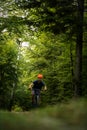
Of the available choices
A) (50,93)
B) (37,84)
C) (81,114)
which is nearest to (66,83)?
(50,93)

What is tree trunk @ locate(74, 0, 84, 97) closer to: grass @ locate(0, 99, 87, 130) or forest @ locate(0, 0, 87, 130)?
forest @ locate(0, 0, 87, 130)

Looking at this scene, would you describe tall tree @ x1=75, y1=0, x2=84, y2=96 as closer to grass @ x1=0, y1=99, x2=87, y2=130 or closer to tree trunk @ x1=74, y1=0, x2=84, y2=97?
tree trunk @ x1=74, y1=0, x2=84, y2=97

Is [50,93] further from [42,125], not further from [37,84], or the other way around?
[42,125]

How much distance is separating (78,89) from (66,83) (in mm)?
9767

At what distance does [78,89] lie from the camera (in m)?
20.3

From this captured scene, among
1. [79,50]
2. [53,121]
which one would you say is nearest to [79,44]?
[79,50]

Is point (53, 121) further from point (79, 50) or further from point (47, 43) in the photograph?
point (47, 43)

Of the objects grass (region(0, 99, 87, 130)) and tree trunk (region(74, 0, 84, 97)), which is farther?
tree trunk (region(74, 0, 84, 97))

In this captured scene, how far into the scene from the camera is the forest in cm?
1988

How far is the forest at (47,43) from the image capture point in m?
19.9

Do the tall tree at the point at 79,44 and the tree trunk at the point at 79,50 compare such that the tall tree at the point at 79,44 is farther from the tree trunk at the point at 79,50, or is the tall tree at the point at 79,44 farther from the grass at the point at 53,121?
the grass at the point at 53,121

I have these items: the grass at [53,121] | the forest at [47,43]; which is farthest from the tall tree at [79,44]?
the grass at [53,121]

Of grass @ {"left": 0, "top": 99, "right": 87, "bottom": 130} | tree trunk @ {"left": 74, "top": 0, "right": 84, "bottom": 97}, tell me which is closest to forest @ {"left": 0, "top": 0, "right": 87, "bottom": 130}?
tree trunk @ {"left": 74, "top": 0, "right": 84, "bottom": 97}

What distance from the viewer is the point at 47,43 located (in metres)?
36.8
